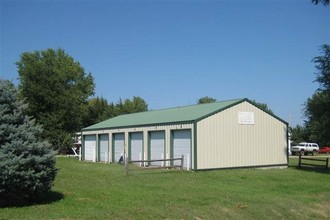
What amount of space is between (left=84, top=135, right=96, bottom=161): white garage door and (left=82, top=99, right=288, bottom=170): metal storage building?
7.19m

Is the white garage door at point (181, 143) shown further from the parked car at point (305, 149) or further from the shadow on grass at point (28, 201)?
the parked car at point (305, 149)

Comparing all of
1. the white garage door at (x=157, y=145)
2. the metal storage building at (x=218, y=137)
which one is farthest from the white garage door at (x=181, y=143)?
the white garage door at (x=157, y=145)

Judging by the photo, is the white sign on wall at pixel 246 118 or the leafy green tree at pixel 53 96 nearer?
the white sign on wall at pixel 246 118

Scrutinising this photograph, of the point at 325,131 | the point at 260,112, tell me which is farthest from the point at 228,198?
the point at 325,131

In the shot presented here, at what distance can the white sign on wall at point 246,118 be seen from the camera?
89.2 feet

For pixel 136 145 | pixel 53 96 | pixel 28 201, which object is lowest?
pixel 28 201

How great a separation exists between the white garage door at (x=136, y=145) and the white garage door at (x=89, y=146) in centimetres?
643

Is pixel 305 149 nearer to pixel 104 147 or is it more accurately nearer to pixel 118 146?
pixel 104 147

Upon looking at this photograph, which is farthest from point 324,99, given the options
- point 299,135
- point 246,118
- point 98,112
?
point 299,135

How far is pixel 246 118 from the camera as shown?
27469 millimetres

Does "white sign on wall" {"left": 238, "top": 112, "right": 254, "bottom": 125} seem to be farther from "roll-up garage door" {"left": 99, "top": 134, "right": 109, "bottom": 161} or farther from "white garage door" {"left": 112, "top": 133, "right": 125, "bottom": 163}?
"roll-up garage door" {"left": 99, "top": 134, "right": 109, "bottom": 161}

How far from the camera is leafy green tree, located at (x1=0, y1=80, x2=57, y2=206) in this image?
11781 millimetres

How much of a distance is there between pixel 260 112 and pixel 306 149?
1510 inches

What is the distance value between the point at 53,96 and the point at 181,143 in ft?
117
